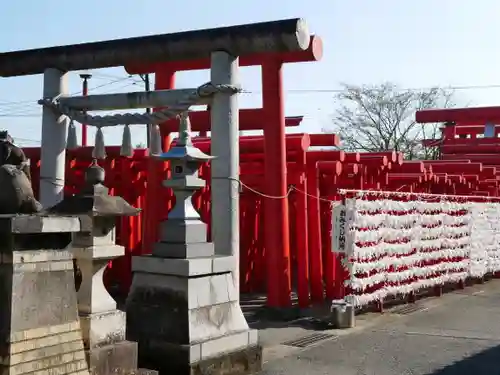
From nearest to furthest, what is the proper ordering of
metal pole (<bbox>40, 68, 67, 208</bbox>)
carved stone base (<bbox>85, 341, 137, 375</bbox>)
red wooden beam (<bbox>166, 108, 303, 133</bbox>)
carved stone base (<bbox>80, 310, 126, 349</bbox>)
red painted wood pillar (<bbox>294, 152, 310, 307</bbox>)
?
carved stone base (<bbox>85, 341, 137, 375</bbox>) → carved stone base (<bbox>80, 310, 126, 349</bbox>) → metal pole (<bbox>40, 68, 67, 208</bbox>) → red wooden beam (<bbox>166, 108, 303, 133</bbox>) → red painted wood pillar (<bbox>294, 152, 310, 307</bbox>)

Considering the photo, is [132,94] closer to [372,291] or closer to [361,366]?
[361,366]

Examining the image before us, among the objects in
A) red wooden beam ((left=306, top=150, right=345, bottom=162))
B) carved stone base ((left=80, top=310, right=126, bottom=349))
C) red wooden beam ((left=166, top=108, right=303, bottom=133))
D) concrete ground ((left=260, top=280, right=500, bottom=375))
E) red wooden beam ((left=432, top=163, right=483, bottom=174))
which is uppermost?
red wooden beam ((left=166, top=108, right=303, bottom=133))

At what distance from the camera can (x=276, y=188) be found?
1075cm

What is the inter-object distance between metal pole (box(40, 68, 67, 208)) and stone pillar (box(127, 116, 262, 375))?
2730 millimetres

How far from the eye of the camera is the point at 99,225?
20.9 feet

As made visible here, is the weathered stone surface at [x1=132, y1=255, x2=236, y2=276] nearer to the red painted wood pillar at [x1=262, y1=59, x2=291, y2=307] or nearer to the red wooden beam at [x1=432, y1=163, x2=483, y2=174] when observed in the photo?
the red painted wood pillar at [x1=262, y1=59, x2=291, y2=307]

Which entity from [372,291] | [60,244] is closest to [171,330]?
[60,244]

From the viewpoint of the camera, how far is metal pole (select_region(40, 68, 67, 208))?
9.50m

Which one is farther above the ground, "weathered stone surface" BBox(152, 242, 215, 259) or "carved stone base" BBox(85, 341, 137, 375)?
"weathered stone surface" BBox(152, 242, 215, 259)

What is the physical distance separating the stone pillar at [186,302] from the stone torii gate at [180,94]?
0.28m

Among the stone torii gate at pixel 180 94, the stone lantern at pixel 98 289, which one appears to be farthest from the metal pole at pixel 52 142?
the stone lantern at pixel 98 289

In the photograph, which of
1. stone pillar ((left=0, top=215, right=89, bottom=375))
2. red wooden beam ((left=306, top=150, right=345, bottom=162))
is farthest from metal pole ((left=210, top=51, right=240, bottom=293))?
red wooden beam ((left=306, top=150, right=345, bottom=162))

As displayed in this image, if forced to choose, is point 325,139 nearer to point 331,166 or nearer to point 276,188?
point 331,166

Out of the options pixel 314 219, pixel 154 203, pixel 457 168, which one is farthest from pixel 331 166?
pixel 457 168
